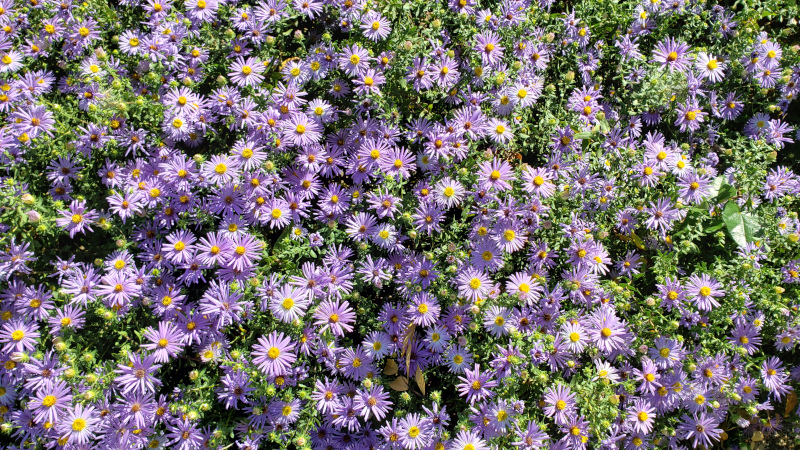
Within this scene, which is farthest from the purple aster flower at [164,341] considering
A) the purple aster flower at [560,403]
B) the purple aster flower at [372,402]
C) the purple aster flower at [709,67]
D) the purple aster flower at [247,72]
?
the purple aster flower at [709,67]

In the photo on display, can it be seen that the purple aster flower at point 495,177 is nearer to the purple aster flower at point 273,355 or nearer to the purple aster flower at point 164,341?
the purple aster flower at point 273,355

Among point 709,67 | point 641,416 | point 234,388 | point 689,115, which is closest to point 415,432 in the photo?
point 234,388

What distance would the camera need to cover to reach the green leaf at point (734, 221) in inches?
139

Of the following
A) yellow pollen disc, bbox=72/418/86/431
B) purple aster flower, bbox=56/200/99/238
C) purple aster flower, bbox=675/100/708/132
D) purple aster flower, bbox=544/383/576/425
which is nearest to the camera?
yellow pollen disc, bbox=72/418/86/431

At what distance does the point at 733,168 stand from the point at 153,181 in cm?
420

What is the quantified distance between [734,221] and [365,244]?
2.61 m

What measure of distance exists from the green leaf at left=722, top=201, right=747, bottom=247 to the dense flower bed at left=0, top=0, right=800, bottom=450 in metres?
0.02

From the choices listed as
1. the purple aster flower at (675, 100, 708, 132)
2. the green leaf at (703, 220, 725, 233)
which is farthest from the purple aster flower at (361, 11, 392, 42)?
the green leaf at (703, 220, 725, 233)

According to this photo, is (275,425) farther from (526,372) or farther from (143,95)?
(143,95)

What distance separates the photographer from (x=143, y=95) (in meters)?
3.51

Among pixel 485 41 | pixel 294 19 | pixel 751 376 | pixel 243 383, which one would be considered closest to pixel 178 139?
pixel 294 19

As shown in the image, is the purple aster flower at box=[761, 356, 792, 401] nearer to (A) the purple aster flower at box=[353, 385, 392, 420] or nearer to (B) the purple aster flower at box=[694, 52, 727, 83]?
(B) the purple aster flower at box=[694, 52, 727, 83]

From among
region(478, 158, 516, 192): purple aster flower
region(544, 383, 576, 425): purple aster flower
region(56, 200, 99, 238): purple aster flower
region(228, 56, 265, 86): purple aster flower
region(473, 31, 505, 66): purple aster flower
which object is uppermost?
region(473, 31, 505, 66): purple aster flower

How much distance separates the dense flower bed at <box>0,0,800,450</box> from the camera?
3043 mm
